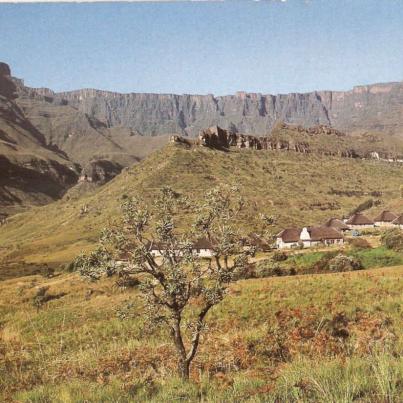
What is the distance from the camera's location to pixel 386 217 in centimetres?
8894

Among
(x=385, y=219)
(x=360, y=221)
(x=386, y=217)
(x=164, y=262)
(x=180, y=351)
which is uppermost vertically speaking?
(x=164, y=262)

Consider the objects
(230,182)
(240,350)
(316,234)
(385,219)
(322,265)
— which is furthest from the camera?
(385,219)

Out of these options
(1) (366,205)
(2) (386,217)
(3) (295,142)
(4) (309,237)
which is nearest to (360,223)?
(2) (386,217)

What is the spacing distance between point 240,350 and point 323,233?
209ft

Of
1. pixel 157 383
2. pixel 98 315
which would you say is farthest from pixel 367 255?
pixel 157 383

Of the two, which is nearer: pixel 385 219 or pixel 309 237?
pixel 309 237

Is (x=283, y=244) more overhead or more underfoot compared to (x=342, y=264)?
more underfoot

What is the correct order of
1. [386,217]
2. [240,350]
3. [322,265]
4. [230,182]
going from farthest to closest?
[386,217], [230,182], [322,265], [240,350]

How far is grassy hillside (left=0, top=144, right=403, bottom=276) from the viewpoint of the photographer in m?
98.4

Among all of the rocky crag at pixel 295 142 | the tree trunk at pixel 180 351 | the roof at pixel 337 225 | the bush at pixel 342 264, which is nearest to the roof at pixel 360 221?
the roof at pixel 337 225

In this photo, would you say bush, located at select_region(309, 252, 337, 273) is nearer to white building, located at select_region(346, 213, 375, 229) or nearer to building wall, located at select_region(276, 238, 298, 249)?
building wall, located at select_region(276, 238, 298, 249)

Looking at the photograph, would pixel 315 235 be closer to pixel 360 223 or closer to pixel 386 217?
pixel 360 223

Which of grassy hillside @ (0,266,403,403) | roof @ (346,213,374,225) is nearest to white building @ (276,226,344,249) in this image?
roof @ (346,213,374,225)

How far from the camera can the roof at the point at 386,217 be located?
88.3 meters
